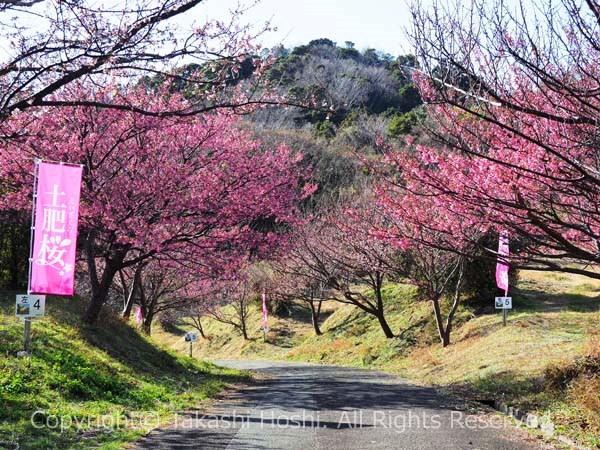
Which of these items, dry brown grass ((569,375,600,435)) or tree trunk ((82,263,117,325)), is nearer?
dry brown grass ((569,375,600,435))

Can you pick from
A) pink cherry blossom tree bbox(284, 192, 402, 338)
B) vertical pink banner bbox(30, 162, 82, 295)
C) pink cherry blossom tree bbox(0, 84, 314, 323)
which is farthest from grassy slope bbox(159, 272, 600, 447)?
vertical pink banner bbox(30, 162, 82, 295)

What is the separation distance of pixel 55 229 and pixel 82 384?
261 centimetres

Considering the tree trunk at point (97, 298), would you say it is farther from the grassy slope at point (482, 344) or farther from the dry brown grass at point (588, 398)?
the dry brown grass at point (588, 398)

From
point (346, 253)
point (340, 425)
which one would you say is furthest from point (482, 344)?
point (340, 425)

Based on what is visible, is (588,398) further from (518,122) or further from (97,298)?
(97,298)

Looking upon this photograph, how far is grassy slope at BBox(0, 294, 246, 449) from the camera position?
7156 millimetres

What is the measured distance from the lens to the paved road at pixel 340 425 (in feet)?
23.1

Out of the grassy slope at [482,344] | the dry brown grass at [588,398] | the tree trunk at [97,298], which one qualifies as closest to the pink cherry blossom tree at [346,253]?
the grassy slope at [482,344]

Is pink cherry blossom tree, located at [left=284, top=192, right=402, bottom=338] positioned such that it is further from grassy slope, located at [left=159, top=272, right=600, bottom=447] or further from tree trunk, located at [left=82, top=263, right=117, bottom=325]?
tree trunk, located at [left=82, top=263, right=117, bottom=325]

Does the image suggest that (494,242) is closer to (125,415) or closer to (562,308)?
(562,308)

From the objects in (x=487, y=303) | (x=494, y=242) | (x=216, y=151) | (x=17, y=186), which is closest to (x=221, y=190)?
(x=216, y=151)

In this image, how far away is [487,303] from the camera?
23.1 meters

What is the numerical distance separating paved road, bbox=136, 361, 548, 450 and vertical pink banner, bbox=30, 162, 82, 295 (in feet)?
10.3

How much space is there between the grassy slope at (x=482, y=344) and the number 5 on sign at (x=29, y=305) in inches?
326
